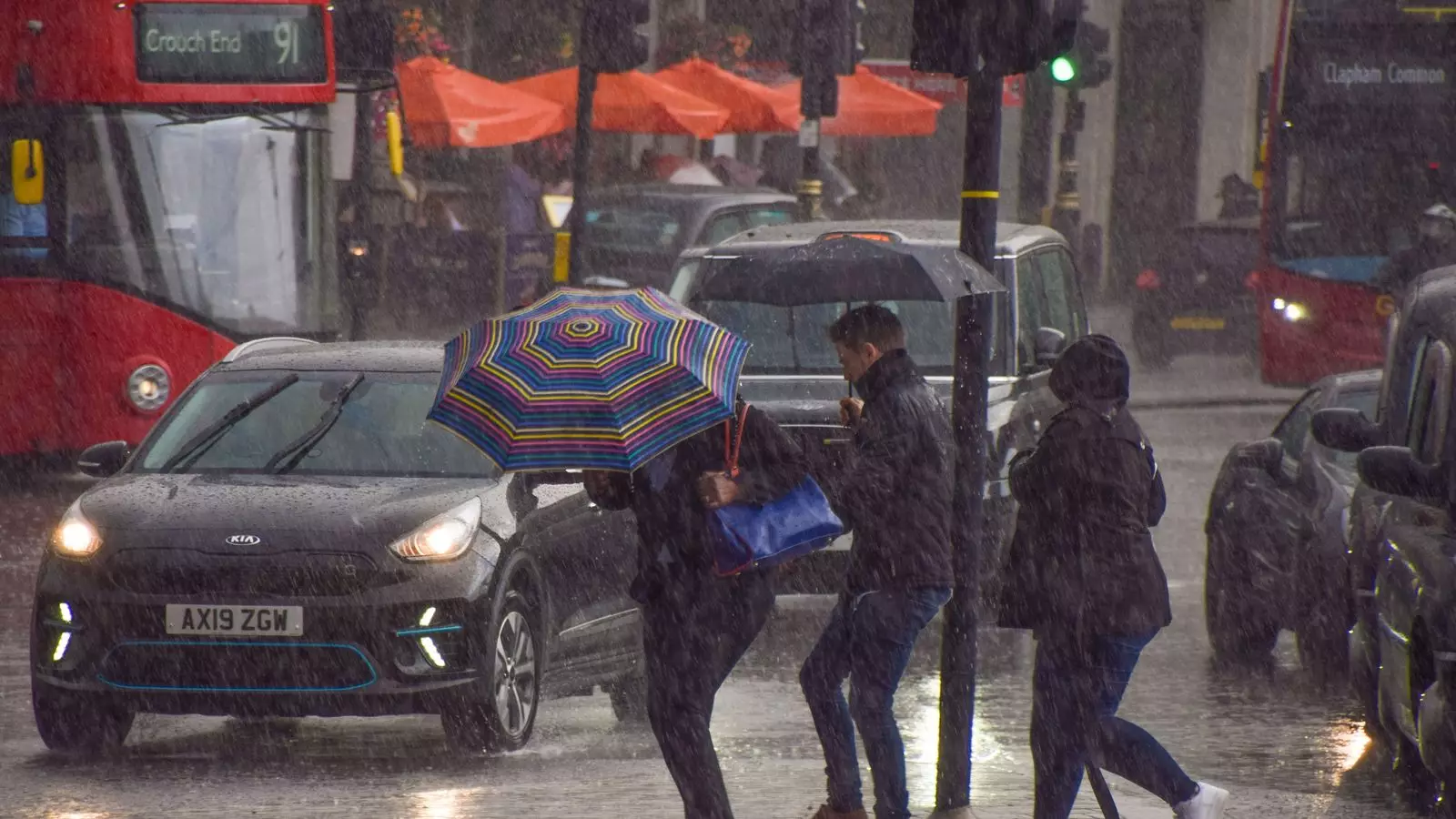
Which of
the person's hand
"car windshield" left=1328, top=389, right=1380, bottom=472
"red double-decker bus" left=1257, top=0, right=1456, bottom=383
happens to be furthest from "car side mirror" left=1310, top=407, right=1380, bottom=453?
"red double-decker bus" left=1257, top=0, right=1456, bottom=383

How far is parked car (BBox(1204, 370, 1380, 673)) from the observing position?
1063 cm

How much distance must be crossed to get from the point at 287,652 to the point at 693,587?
8.11ft

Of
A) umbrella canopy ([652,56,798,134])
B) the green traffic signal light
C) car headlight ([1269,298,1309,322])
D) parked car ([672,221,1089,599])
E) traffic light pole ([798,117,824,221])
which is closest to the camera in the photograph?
parked car ([672,221,1089,599])

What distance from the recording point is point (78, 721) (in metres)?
8.99

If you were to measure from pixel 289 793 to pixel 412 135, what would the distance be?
1910 centimetres

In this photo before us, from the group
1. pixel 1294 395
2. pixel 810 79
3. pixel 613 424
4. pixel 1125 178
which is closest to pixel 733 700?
pixel 613 424

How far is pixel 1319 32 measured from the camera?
22.3 m

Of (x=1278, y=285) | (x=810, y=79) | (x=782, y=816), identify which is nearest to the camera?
(x=782, y=816)

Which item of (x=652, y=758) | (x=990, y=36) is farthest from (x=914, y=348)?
(x=990, y=36)

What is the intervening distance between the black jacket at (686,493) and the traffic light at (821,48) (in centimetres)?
1249

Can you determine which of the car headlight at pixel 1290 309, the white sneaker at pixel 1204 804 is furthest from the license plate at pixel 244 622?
the car headlight at pixel 1290 309

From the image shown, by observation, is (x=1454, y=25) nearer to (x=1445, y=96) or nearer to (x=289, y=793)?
(x=1445, y=96)

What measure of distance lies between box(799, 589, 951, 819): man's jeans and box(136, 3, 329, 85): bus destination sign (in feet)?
32.4

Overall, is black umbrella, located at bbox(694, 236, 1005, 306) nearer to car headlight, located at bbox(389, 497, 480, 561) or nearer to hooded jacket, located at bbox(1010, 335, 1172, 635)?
car headlight, located at bbox(389, 497, 480, 561)
